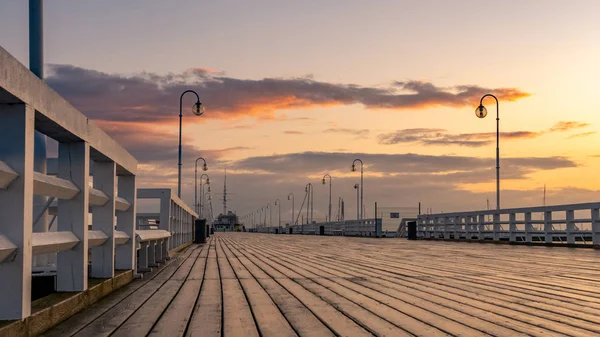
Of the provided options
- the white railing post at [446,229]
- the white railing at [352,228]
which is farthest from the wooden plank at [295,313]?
the white railing at [352,228]

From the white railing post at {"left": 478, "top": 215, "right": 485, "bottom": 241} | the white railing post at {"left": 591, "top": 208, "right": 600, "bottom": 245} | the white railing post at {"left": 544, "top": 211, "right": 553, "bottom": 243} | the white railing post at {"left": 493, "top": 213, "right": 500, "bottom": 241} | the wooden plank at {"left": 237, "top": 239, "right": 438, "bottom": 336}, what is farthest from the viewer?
the white railing post at {"left": 478, "top": 215, "right": 485, "bottom": 241}

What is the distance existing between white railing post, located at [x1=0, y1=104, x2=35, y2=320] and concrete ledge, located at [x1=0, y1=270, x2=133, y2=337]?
6.1 inches

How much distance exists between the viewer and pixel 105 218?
7.39m

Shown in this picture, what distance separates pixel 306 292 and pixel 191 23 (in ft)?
50.3

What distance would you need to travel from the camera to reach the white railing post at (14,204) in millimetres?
3990

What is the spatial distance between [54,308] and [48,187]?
0.96 m

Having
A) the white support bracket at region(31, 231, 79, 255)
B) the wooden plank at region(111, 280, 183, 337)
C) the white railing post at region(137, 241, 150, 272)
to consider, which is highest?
the white support bracket at region(31, 231, 79, 255)

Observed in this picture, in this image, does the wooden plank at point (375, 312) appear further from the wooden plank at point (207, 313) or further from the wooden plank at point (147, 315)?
the wooden plank at point (147, 315)

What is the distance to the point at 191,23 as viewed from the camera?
21484 mm

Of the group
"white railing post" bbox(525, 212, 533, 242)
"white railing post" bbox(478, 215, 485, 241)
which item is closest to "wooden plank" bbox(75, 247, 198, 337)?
"white railing post" bbox(525, 212, 533, 242)

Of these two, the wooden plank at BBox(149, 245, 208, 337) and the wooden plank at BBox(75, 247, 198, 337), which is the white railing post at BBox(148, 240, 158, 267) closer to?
the wooden plank at BBox(75, 247, 198, 337)

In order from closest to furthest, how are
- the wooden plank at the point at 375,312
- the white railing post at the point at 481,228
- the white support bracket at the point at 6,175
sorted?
the white support bracket at the point at 6,175
the wooden plank at the point at 375,312
the white railing post at the point at 481,228

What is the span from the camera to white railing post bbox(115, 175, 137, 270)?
363 inches

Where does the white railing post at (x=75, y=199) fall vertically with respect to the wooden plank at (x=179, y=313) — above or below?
above
